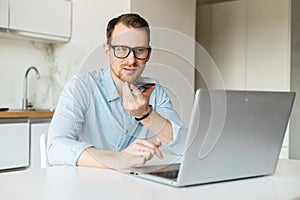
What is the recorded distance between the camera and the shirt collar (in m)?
1.40

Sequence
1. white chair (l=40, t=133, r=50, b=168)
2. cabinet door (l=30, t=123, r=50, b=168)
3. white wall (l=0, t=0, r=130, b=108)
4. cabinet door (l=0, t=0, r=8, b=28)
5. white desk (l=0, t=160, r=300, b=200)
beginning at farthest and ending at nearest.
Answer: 1. white wall (l=0, t=0, r=130, b=108)
2. cabinet door (l=0, t=0, r=8, b=28)
3. cabinet door (l=30, t=123, r=50, b=168)
4. white chair (l=40, t=133, r=50, b=168)
5. white desk (l=0, t=160, r=300, b=200)

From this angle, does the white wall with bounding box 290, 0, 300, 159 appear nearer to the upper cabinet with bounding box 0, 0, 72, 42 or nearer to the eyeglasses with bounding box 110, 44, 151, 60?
the upper cabinet with bounding box 0, 0, 72, 42

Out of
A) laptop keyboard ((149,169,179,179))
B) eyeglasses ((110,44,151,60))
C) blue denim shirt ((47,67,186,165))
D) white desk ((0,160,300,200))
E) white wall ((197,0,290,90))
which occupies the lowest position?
white desk ((0,160,300,200))

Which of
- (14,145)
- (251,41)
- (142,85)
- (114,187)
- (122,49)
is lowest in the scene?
(14,145)

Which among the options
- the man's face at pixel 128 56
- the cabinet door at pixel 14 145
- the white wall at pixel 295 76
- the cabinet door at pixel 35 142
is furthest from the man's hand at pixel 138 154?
the white wall at pixel 295 76

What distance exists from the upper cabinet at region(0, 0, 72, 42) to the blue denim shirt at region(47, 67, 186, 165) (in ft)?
5.55

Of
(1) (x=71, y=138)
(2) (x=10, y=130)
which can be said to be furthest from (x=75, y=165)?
(2) (x=10, y=130)

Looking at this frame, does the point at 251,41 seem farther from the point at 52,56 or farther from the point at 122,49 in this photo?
the point at 122,49

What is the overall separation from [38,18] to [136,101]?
7.00 ft

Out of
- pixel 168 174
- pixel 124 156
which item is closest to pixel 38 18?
pixel 124 156

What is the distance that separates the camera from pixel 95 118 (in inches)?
55.7

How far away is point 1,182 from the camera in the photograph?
917 mm

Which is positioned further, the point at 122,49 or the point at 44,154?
the point at 44,154

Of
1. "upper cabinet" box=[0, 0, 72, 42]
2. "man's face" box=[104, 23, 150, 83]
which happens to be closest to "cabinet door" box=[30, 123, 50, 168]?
"upper cabinet" box=[0, 0, 72, 42]
